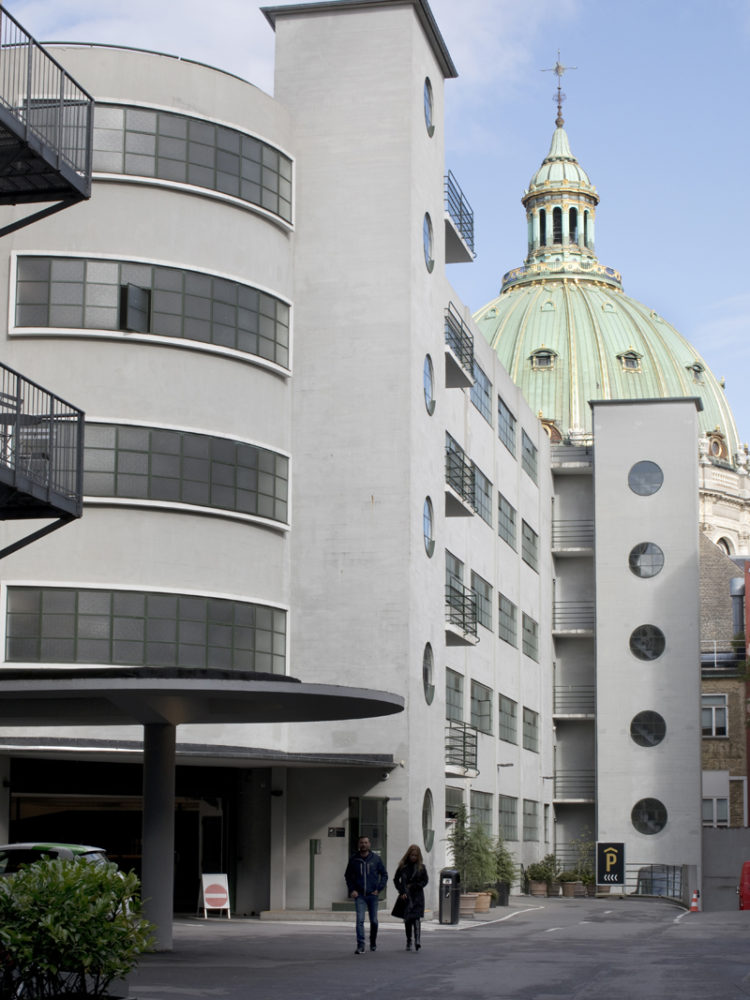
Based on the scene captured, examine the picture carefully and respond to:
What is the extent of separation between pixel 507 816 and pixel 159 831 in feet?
111

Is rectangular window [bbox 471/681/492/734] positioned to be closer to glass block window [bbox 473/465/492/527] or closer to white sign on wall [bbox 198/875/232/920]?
glass block window [bbox 473/465/492/527]

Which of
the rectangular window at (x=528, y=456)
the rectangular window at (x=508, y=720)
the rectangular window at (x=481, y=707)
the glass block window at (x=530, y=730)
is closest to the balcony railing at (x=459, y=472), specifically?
the rectangular window at (x=481, y=707)

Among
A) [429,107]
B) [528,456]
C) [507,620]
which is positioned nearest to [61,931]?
[429,107]

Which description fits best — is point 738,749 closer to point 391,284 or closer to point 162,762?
point 391,284

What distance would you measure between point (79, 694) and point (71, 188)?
6.64 metres

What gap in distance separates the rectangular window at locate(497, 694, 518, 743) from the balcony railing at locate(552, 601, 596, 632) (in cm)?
975

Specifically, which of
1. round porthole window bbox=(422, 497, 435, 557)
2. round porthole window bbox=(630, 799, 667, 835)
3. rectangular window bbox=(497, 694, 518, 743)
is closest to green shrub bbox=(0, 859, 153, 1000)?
round porthole window bbox=(422, 497, 435, 557)

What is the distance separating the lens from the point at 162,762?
22.4 metres

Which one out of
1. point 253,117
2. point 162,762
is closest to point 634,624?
point 253,117

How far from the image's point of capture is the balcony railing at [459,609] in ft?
142

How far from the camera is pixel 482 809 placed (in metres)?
50.0

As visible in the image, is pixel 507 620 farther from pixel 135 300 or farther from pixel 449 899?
pixel 135 300

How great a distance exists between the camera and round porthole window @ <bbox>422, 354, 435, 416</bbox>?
38.9m

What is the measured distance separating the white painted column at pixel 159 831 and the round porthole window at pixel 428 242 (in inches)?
783
